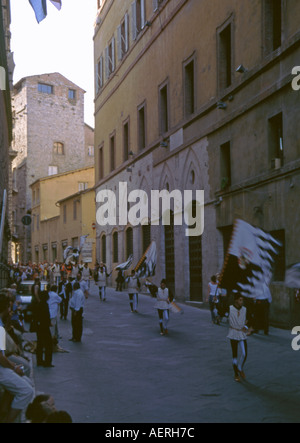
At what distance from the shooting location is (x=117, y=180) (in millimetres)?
35812

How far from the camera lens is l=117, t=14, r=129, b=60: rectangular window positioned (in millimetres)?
33650

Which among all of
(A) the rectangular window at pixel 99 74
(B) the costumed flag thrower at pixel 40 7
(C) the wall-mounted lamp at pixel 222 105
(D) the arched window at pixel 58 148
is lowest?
(B) the costumed flag thrower at pixel 40 7

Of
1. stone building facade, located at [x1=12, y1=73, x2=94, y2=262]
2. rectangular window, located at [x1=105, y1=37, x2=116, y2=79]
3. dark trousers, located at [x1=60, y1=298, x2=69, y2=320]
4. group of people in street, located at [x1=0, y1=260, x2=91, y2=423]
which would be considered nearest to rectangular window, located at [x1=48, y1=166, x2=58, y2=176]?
stone building facade, located at [x1=12, y1=73, x2=94, y2=262]

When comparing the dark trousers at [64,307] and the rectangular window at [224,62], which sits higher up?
the rectangular window at [224,62]

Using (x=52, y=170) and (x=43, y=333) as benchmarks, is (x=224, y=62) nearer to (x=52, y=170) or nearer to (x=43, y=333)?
(x=43, y=333)

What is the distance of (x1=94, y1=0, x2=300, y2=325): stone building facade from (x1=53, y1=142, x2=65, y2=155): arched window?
85.1ft

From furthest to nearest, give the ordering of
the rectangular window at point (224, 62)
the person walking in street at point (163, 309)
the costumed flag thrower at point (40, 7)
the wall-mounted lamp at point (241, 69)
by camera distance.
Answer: the rectangular window at point (224, 62) → the wall-mounted lamp at point (241, 69) → the person walking in street at point (163, 309) → the costumed flag thrower at point (40, 7)

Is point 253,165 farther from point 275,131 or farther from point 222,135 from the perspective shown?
point 222,135

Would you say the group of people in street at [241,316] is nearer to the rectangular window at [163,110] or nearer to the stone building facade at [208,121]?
the stone building facade at [208,121]

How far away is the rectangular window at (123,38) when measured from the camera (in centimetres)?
3365

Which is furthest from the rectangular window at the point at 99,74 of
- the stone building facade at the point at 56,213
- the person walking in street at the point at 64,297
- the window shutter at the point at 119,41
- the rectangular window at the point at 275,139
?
the rectangular window at the point at 275,139

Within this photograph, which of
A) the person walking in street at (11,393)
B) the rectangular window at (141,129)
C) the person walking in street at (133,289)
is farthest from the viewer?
the rectangular window at (141,129)

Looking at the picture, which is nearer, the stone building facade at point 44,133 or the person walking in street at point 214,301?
the person walking in street at point 214,301

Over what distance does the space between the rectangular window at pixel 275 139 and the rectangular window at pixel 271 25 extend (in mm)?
2104
